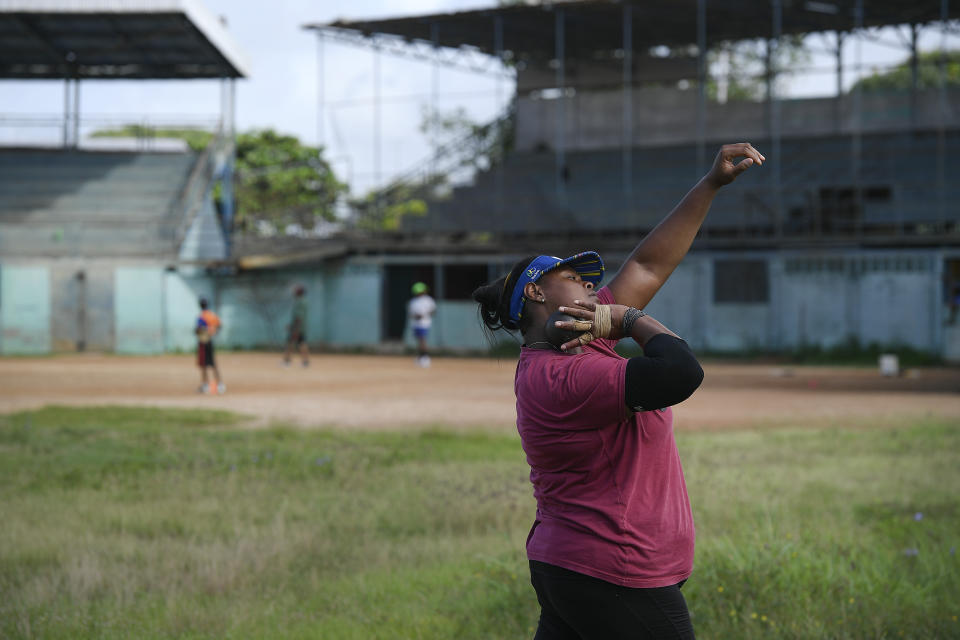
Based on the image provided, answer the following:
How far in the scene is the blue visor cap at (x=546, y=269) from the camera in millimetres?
2965

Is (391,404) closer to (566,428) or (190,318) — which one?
(566,428)

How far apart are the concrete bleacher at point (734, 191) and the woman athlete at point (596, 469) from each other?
23.7 metres

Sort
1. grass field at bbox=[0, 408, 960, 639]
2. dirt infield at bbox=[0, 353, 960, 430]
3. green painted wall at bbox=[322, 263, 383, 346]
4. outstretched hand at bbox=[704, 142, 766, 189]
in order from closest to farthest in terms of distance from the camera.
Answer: outstretched hand at bbox=[704, 142, 766, 189] < grass field at bbox=[0, 408, 960, 639] < dirt infield at bbox=[0, 353, 960, 430] < green painted wall at bbox=[322, 263, 383, 346]

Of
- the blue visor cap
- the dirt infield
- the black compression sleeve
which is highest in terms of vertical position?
the blue visor cap

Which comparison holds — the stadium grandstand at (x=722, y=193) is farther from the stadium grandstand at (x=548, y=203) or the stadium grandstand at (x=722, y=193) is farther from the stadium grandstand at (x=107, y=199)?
the stadium grandstand at (x=107, y=199)

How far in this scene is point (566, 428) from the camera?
113 inches

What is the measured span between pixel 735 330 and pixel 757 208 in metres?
3.53

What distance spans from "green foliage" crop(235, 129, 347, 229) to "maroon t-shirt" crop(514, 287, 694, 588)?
4274cm

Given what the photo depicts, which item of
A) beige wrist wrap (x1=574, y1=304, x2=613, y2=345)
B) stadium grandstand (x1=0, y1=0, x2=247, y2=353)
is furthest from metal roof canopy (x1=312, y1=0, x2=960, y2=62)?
beige wrist wrap (x1=574, y1=304, x2=613, y2=345)

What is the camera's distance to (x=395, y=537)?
667 centimetres

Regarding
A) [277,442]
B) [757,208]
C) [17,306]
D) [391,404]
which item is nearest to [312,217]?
[17,306]

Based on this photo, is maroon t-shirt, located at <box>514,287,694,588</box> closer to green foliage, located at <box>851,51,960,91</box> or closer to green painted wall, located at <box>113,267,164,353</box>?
green painted wall, located at <box>113,267,164,353</box>

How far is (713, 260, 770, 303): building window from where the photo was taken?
1028 inches

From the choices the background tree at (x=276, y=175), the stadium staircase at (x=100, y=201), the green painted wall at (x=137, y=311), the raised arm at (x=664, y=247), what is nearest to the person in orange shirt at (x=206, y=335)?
the green painted wall at (x=137, y=311)
